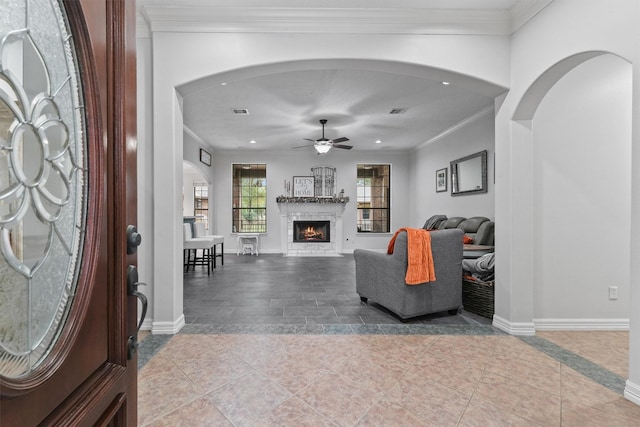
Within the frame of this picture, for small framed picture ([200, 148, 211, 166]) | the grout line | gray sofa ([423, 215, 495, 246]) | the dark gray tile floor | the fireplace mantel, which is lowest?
the grout line

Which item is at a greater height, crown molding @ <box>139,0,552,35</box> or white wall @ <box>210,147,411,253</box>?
crown molding @ <box>139,0,552,35</box>

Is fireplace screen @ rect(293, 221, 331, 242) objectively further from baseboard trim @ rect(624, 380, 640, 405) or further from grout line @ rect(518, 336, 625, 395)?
baseboard trim @ rect(624, 380, 640, 405)

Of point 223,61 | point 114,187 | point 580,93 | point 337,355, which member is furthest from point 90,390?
point 580,93

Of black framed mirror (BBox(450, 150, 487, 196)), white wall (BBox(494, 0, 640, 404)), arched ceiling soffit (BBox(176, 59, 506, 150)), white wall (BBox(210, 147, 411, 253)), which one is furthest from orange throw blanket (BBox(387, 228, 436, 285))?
white wall (BBox(210, 147, 411, 253))

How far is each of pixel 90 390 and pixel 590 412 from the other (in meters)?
2.40

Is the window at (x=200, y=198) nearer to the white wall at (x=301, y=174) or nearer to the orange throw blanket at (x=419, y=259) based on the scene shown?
the white wall at (x=301, y=174)

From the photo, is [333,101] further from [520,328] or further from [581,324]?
[581,324]

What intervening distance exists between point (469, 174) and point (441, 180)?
42.1 inches

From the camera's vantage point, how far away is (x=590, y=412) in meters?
1.72

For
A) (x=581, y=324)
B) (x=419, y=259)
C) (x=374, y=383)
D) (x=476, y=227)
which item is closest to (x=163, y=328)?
(x=374, y=383)

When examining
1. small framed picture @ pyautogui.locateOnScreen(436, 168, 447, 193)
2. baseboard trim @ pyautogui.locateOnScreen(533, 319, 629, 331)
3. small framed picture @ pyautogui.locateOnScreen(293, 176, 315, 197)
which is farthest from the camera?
small framed picture @ pyautogui.locateOnScreen(293, 176, 315, 197)

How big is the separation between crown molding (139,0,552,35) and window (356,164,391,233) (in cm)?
600

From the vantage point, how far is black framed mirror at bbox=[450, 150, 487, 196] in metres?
5.42

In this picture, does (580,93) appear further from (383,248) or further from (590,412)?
(383,248)
